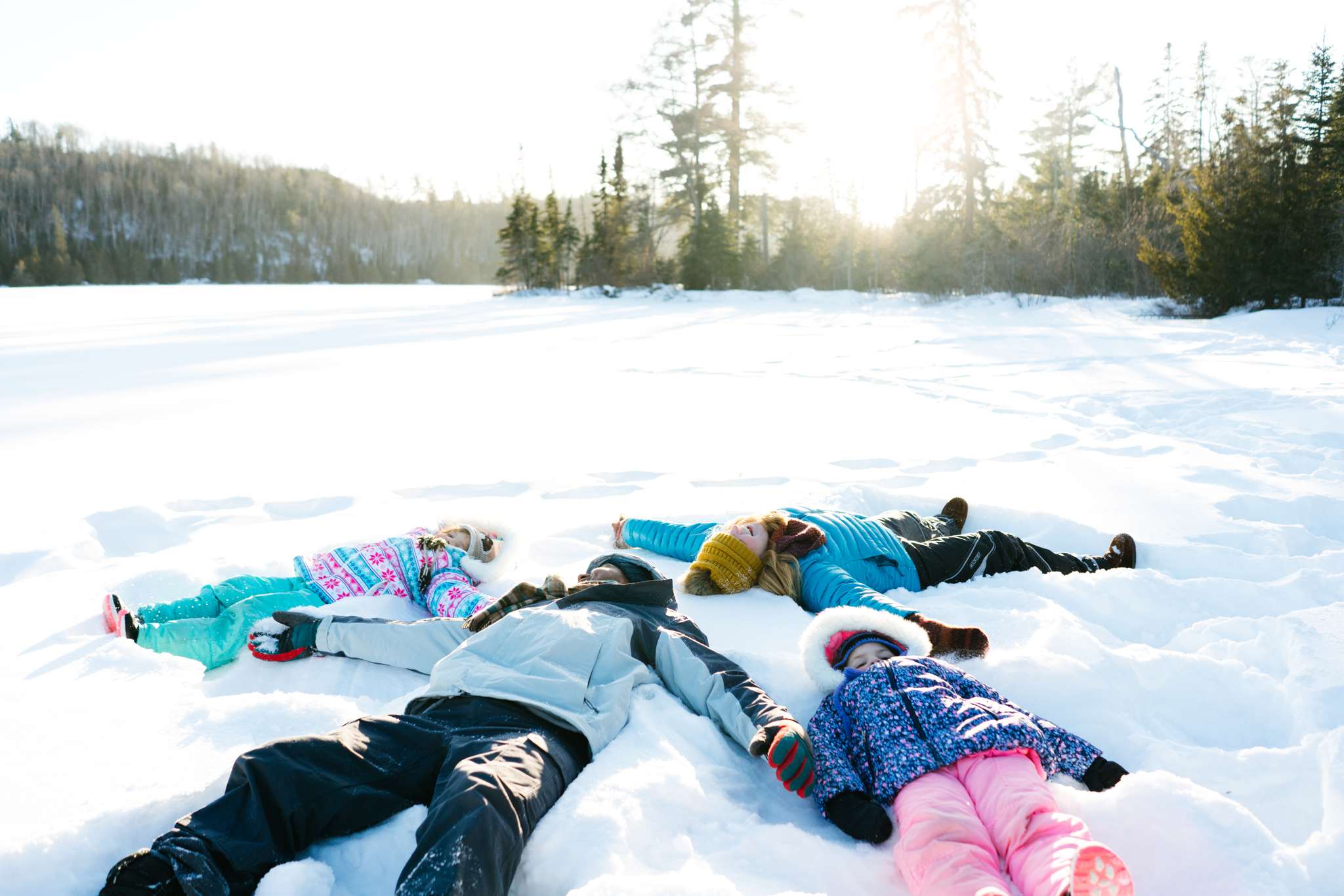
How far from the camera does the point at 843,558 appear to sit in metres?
2.76

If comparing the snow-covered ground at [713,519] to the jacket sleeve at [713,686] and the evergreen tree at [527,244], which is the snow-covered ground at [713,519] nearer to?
the jacket sleeve at [713,686]

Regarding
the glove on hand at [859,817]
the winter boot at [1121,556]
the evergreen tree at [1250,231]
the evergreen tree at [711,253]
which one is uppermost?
the evergreen tree at [711,253]

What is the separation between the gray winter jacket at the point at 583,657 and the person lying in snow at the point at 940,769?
0.21m

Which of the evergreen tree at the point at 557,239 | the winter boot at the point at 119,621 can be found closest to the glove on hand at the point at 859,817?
the winter boot at the point at 119,621

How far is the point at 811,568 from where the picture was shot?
107 inches

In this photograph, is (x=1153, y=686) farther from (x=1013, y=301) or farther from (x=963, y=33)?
(x=963, y=33)

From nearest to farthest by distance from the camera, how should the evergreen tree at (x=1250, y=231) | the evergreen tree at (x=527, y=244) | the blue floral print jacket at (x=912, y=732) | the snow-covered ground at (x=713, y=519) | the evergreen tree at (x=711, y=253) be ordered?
the snow-covered ground at (x=713, y=519), the blue floral print jacket at (x=912, y=732), the evergreen tree at (x=1250, y=231), the evergreen tree at (x=711, y=253), the evergreen tree at (x=527, y=244)


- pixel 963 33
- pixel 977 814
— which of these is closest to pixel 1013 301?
pixel 963 33

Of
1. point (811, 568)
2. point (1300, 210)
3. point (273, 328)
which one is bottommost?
point (811, 568)

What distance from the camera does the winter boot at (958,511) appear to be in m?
3.32

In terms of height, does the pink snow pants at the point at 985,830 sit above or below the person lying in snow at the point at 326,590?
below

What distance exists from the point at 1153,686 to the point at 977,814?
90cm

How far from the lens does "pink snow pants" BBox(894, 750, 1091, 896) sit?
4.18 ft

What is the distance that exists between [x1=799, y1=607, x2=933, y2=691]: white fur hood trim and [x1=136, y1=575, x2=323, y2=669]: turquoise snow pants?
1.89m
